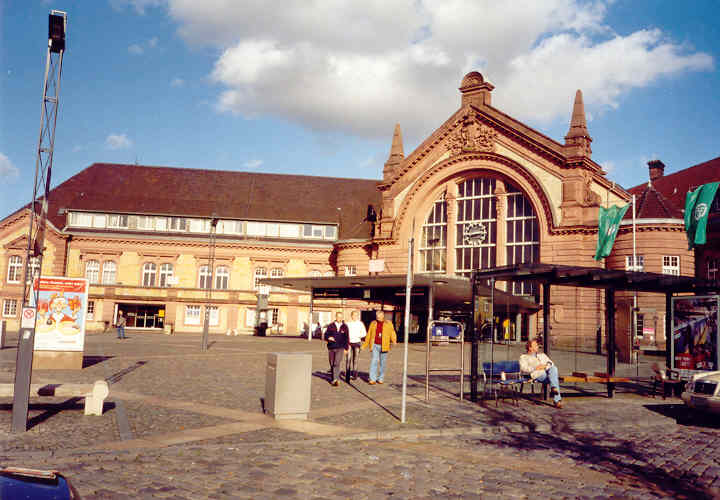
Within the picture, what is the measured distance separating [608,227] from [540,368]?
80.9ft

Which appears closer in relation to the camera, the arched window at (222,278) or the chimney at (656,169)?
the arched window at (222,278)

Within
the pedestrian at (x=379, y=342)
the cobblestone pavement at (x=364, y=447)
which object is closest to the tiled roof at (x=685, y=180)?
the pedestrian at (x=379, y=342)

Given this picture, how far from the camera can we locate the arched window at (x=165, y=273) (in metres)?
54.3

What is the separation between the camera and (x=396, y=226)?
47.6 meters

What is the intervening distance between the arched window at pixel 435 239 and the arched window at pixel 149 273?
2387 cm

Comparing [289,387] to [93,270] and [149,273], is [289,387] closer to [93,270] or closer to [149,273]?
[149,273]

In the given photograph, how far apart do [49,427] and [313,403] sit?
15.8 ft

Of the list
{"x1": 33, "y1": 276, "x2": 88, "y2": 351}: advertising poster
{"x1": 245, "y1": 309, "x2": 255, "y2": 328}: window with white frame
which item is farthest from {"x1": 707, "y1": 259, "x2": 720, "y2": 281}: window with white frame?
{"x1": 33, "y1": 276, "x2": 88, "y2": 351}: advertising poster

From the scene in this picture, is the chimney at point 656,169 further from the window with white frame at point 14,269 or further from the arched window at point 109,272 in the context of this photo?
the window with white frame at point 14,269

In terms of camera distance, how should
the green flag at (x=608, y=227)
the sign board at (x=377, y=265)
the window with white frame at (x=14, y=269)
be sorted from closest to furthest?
the green flag at (x=608, y=227), the sign board at (x=377, y=265), the window with white frame at (x=14, y=269)

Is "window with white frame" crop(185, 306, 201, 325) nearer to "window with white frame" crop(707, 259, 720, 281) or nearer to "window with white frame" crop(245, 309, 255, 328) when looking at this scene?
"window with white frame" crop(245, 309, 255, 328)

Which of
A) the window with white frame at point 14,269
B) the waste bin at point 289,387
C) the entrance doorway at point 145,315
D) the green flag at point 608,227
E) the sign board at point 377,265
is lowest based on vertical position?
the waste bin at point 289,387

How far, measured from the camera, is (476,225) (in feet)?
146

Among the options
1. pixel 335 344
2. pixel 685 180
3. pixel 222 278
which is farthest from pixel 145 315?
pixel 685 180
